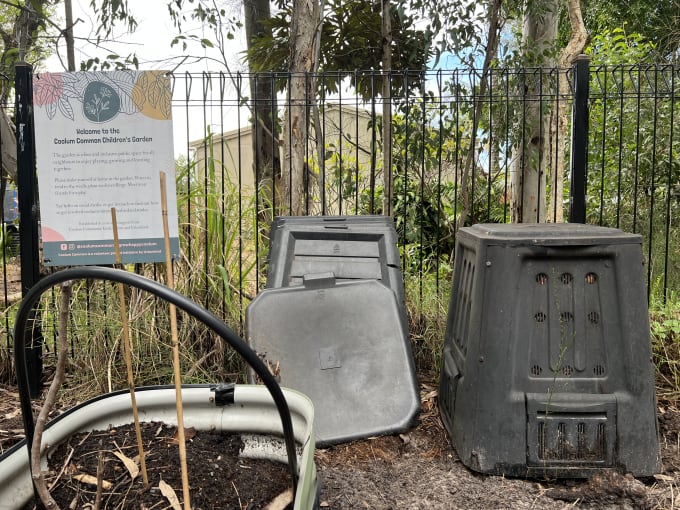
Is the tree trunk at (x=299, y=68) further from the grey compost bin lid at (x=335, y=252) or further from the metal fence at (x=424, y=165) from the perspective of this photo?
the grey compost bin lid at (x=335, y=252)

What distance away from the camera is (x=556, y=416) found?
2594 mm

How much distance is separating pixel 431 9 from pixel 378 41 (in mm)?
1499

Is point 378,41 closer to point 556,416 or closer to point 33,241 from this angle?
point 33,241

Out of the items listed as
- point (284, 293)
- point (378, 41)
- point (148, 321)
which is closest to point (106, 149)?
point (148, 321)

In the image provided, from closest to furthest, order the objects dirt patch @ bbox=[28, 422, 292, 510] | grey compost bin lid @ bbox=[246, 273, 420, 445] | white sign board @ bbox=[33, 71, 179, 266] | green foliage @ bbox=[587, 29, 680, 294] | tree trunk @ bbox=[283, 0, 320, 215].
Answer: 1. dirt patch @ bbox=[28, 422, 292, 510]
2. grey compost bin lid @ bbox=[246, 273, 420, 445]
3. white sign board @ bbox=[33, 71, 179, 266]
4. tree trunk @ bbox=[283, 0, 320, 215]
5. green foliage @ bbox=[587, 29, 680, 294]

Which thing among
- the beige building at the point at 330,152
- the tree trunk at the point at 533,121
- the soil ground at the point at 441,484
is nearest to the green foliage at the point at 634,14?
the beige building at the point at 330,152

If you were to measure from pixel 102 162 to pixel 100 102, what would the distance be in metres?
0.39

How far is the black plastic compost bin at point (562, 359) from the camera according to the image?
2590mm

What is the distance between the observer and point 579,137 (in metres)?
4.16

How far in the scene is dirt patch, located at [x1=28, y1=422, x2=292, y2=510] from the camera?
5.48 feet

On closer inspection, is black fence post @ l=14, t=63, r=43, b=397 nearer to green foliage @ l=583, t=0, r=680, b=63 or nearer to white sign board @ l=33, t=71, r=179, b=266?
white sign board @ l=33, t=71, r=179, b=266

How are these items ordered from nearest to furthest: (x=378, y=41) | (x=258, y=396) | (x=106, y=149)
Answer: (x=258, y=396)
(x=106, y=149)
(x=378, y=41)

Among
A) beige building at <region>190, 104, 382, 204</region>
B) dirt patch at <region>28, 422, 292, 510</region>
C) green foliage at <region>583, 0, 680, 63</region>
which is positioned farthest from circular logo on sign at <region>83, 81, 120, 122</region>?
green foliage at <region>583, 0, 680, 63</region>

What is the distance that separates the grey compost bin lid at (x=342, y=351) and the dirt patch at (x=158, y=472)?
1.04 metres
